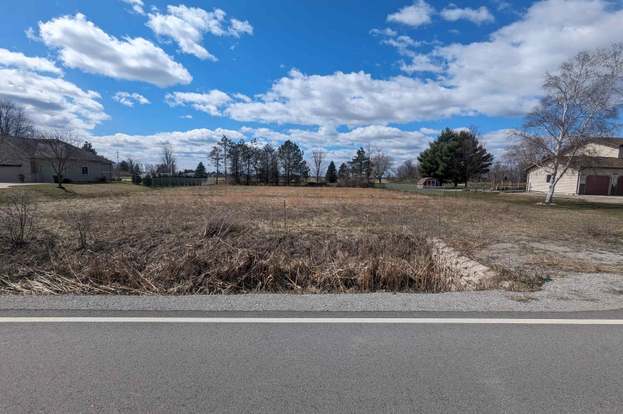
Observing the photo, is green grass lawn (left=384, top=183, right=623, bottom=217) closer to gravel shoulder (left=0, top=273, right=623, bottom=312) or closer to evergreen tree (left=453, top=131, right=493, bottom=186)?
gravel shoulder (left=0, top=273, right=623, bottom=312)

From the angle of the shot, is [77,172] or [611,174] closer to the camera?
[611,174]

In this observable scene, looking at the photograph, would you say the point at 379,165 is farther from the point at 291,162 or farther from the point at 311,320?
the point at 311,320

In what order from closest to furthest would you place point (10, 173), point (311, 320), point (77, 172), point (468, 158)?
point (311, 320), point (10, 173), point (77, 172), point (468, 158)

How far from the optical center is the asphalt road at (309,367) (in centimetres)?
237

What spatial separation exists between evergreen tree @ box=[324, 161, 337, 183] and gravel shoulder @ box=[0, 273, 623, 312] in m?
76.9

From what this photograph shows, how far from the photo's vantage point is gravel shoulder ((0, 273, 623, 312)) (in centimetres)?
405

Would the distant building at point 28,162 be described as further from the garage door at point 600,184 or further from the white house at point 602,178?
the garage door at point 600,184

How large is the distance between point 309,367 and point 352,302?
1.59 m

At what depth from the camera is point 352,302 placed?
14.1 ft

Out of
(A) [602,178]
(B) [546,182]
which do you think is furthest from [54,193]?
(A) [602,178]

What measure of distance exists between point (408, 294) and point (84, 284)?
5049mm

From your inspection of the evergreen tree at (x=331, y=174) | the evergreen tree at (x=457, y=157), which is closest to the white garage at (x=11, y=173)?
the evergreen tree at (x=331, y=174)

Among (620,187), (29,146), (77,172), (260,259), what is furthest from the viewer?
(77,172)

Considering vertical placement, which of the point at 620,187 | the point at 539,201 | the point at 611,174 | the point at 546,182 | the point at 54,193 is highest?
the point at 611,174
